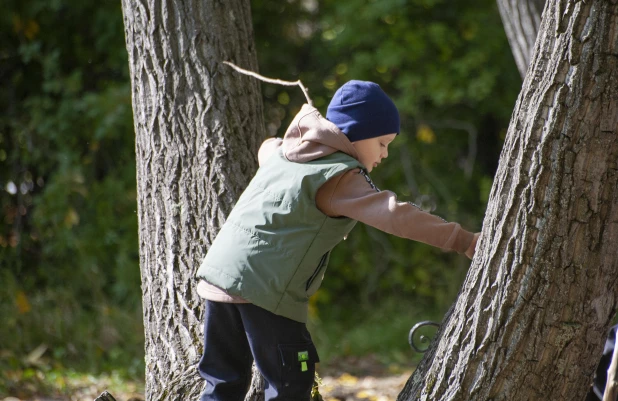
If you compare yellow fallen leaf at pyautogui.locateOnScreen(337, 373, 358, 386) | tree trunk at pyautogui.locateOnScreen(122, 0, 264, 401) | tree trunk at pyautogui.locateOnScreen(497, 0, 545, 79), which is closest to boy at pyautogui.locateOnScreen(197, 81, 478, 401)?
tree trunk at pyautogui.locateOnScreen(122, 0, 264, 401)

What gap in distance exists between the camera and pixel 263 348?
2.50 metres

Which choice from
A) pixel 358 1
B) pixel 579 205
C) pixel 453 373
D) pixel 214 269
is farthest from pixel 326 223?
pixel 358 1

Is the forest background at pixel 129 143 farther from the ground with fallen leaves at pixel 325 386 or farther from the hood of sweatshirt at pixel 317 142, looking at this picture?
the hood of sweatshirt at pixel 317 142

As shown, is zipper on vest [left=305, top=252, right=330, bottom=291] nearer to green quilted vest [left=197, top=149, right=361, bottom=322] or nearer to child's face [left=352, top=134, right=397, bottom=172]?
green quilted vest [left=197, top=149, right=361, bottom=322]

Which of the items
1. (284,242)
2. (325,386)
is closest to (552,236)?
(284,242)

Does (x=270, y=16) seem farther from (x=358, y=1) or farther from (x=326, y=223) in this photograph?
(x=326, y=223)

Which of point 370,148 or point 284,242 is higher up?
point 370,148

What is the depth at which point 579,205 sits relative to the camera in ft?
7.00

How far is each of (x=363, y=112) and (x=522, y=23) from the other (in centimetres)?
198

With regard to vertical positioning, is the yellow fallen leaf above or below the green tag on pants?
below

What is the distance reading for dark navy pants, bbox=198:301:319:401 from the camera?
2475 millimetres

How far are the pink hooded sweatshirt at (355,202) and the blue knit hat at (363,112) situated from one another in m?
0.05

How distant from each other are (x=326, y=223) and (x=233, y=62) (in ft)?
4.25

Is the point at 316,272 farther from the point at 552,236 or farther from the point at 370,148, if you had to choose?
the point at 552,236
